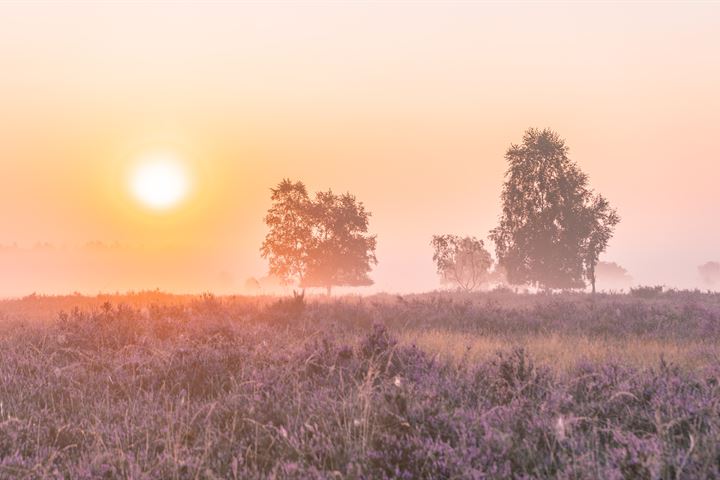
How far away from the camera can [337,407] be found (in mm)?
4723

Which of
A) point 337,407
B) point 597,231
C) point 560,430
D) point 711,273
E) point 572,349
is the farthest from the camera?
point 711,273

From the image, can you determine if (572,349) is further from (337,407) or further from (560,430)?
(560,430)

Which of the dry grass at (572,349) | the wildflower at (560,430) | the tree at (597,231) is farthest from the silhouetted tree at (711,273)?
the wildflower at (560,430)

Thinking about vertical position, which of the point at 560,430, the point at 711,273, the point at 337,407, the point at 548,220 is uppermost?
the point at 711,273

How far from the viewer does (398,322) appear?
12359mm

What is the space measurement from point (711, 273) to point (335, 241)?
178134 millimetres

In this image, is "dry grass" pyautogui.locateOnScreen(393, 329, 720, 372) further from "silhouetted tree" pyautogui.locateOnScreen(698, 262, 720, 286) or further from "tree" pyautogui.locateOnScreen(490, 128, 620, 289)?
"silhouetted tree" pyautogui.locateOnScreen(698, 262, 720, 286)

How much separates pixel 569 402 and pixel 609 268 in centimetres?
17185

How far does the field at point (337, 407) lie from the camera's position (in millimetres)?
3508

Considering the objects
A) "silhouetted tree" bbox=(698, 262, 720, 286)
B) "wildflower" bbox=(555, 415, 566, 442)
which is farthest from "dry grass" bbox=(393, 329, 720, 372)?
"silhouetted tree" bbox=(698, 262, 720, 286)

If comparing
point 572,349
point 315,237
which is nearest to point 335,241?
point 315,237

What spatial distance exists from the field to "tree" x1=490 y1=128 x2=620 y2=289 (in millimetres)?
27064

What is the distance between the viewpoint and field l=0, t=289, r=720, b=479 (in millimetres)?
3508

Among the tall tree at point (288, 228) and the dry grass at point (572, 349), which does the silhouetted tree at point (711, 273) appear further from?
the dry grass at point (572, 349)
